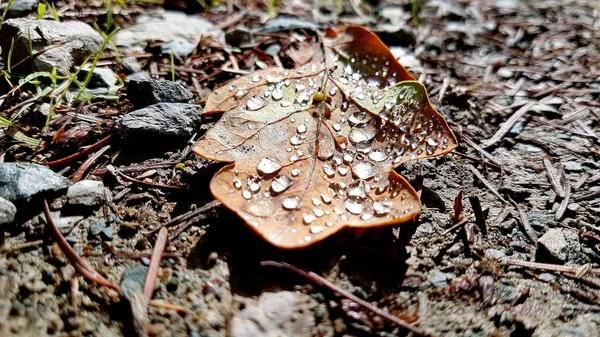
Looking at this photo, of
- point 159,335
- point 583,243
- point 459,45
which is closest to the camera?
point 159,335

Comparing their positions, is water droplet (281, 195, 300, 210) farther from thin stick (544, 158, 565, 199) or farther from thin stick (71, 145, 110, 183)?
thin stick (544, 158, 565, 199)

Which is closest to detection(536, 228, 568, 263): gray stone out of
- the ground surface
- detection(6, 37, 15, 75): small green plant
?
the ground surface

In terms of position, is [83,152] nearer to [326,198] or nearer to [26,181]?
[26,181]

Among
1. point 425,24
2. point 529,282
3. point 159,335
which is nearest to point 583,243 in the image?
point 529,282

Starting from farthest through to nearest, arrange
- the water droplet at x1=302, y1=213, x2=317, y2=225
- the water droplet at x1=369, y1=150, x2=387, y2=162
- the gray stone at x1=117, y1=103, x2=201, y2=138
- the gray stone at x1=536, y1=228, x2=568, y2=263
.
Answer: the gray stone at x1=117, y1=103, x2=201, y2=138, the water droplet at x1=369, y1=150, x2=387, y2=162, the gray stone at x1=536, y1=228, x2=568, y2=263, the water droplet at x1=302, y1=213, x2=317, y2=225

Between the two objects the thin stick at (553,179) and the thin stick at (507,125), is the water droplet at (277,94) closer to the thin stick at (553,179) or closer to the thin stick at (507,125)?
the thin stick at (507,125)

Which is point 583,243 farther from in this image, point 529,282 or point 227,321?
point 227,321

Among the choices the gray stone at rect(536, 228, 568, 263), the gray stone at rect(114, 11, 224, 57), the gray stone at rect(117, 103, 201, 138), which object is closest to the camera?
the gray stone at rect(536, 228, 568, 263)

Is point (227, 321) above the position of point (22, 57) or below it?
below
